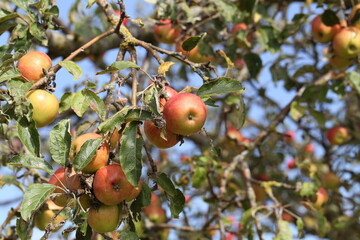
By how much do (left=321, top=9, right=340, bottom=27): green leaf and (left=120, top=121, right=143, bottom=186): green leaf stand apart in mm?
1524

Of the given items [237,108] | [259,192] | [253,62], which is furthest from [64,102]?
[259,192]

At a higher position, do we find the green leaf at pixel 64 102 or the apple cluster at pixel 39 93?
the apple cluster at pixel 39 93

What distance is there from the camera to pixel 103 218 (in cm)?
120

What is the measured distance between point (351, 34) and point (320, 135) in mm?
1374

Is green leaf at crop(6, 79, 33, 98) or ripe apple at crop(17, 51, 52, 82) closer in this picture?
green leaf at crop(6, 79, 33, 98)

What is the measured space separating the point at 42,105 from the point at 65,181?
0.21m

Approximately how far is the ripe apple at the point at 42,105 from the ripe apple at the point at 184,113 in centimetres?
33

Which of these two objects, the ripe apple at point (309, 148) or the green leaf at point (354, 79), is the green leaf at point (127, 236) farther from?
the ripe apple at point (309, 148)

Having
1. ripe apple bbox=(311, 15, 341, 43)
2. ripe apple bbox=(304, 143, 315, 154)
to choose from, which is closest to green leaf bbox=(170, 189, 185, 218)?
ripe apple bbox=(311, 15, 341, 43)

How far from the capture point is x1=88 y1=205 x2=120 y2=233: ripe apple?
119 centimetres

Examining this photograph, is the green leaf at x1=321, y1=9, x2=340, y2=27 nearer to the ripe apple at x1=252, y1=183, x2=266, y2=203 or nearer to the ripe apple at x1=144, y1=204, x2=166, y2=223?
the ripe apple at x1=252, y1=183, x2=266, y2=203

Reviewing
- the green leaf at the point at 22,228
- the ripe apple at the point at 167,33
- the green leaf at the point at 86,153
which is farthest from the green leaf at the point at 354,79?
the green leaf at the point at 22,228

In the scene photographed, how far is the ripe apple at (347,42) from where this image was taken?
2227mm

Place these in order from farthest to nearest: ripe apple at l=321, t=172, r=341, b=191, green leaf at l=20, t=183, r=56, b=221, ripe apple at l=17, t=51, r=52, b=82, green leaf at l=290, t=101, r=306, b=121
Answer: ripe apple at l=321, t=172, r=341, b=191
green leaf at l=290, t=101, r=306, b=121
ripe apple at l=17, t=51, r=52, b=82
green leaf at l=20, t=183, r=56, b=221
